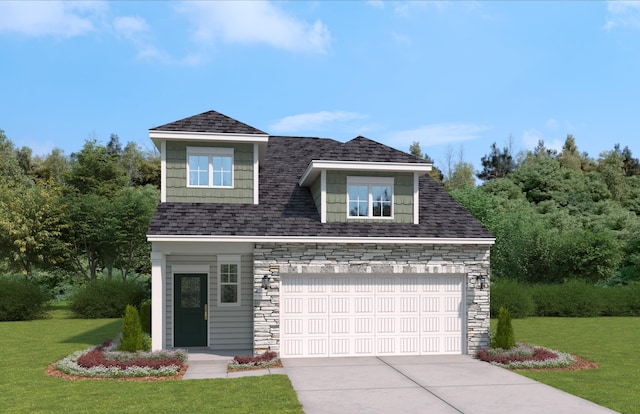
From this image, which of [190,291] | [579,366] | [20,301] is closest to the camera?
[579,366]

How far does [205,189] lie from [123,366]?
236 inches

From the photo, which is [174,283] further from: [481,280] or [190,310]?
[481,280]

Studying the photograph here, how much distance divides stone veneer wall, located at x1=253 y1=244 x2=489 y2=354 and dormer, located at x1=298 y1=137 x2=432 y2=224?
1082 millimetres

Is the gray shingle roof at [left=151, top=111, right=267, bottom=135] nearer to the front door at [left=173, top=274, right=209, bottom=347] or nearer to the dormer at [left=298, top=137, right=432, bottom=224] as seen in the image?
the dormer at [left=298, top=137, right=432, bottom=224]

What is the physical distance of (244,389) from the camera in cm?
1195

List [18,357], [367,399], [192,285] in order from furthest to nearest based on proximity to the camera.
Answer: [192,285] → [18,357] → [367,399]

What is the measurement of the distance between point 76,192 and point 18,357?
82.0 feet

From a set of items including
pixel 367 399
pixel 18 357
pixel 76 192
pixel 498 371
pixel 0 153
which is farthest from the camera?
pixel 0 153

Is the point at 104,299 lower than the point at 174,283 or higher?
lower

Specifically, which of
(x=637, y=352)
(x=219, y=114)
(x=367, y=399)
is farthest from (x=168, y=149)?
(x=637, y=352)

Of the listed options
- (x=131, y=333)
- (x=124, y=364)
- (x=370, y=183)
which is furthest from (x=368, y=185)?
(x=124, y=364)

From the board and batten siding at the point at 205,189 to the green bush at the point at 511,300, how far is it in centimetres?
1659

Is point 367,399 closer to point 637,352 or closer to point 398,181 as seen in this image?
point 398,181

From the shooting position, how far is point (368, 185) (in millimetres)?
17234
